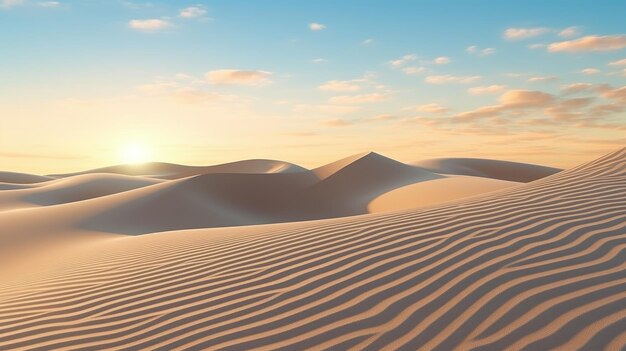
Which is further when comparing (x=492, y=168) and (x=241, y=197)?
(x=492, y=168)

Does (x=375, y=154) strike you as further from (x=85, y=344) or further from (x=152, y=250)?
(x=85, y=344)

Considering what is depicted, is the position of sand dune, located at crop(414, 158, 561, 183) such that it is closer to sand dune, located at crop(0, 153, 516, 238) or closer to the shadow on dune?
sand dune, located at crop(0, 153, 516, 238)

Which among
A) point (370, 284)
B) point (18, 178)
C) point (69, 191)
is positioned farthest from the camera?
point (18, 178)

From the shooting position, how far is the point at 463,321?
316cm

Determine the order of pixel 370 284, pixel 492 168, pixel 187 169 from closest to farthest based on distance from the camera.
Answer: pixel 370 284 < pixel 492 168 < pixel 187 169

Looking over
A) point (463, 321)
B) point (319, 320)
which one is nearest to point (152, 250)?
point (319, 320)

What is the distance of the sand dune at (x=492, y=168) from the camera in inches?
1592

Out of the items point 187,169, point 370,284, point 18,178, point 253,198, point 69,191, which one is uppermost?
point 187,169

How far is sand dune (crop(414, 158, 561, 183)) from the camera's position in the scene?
133 ft

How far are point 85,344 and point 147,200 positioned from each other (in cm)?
1362

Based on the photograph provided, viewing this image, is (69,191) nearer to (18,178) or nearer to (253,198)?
(253,198)

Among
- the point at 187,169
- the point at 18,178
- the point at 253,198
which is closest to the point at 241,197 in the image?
the point at 253,198

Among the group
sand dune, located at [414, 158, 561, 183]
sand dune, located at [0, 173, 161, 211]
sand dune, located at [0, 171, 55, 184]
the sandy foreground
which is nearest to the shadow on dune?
sand dune, located at [0, 173, 161, 211]

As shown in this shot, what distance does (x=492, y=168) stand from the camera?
43750mm
